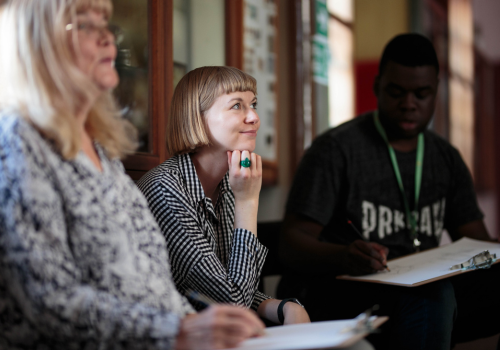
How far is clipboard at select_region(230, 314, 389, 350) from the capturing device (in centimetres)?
87

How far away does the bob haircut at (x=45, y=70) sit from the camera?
92cm

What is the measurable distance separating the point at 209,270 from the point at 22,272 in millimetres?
549

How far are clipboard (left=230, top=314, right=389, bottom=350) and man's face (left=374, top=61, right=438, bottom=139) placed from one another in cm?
140

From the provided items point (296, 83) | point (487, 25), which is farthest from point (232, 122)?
point (487, 25)

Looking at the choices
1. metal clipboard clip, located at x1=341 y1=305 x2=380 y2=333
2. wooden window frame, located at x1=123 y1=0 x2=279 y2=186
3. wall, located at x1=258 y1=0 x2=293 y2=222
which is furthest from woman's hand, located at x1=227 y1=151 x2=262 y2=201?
wall, located at x1=258 y1=0 x2=293 y2=222

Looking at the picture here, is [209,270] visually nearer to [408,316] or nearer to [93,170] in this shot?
[93,170]

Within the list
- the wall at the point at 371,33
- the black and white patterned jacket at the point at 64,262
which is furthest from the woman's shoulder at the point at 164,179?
the wall at the point at 371,33

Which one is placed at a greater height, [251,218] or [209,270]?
[251,218]

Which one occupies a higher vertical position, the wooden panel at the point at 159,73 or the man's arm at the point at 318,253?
the wooden panel at the point at 159,73

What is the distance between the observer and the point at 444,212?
2.41m

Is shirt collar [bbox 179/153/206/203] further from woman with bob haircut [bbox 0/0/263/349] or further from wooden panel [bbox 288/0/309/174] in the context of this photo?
wooden panel [bbox 288/0/309/174]

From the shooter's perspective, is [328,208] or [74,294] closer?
[74,294]

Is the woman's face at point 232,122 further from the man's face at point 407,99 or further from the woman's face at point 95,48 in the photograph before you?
the man's face at point 407,99

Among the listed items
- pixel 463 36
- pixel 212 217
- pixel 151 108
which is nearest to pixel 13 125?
pixel 212 217
